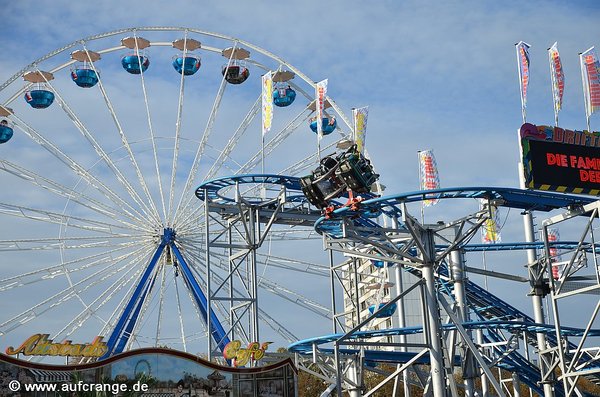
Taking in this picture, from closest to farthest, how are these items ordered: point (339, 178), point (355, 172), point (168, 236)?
point (355, 172)
point (339, 178)
point (168, 236)

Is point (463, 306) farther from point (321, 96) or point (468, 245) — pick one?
point (321, 96)

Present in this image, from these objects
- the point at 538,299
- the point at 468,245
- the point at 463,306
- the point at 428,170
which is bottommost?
the point at 463,306

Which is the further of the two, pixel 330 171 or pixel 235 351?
pixel 235 351

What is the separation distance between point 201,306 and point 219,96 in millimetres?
9033

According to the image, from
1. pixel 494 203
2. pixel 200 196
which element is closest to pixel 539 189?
pixel 494 203

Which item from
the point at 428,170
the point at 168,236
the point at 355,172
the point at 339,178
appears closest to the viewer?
the point at 355,172

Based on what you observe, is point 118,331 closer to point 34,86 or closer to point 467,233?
point 34,86

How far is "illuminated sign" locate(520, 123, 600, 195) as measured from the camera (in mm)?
28562

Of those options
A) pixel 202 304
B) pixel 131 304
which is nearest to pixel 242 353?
pixel 202 304

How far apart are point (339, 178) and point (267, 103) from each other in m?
12.6

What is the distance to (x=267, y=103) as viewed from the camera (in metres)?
40.3

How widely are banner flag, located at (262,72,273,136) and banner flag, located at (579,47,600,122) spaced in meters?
12.6

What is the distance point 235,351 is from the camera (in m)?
34.4

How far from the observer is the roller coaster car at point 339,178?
91.7 ft
